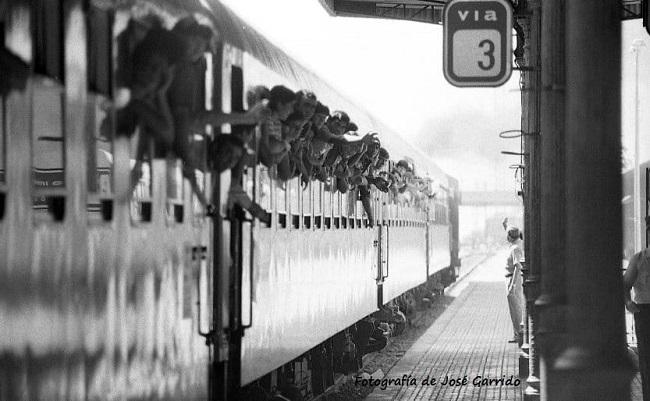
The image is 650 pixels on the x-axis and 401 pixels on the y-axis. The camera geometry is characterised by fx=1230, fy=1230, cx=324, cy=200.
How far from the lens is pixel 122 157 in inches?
220

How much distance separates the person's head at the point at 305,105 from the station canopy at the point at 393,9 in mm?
14101

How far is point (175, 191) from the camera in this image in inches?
257

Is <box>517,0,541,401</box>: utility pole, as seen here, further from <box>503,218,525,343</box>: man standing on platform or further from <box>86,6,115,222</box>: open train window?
<box>86,6,115,222</box>: open train window

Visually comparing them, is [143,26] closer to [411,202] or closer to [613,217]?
[613,217]

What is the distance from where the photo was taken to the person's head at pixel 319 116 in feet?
33.4

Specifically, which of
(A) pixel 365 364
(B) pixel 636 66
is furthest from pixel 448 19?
(B) pixel 636 66

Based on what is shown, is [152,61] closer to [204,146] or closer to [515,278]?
[204,146]

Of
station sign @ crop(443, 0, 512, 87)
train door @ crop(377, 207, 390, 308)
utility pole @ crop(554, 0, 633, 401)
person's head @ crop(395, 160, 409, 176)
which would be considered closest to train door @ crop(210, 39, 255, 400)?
station sign @ crop(443, 0, 512, 87)

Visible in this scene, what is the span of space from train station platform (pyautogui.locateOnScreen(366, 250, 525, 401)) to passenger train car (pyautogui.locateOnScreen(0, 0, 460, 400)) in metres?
Result: 3.76

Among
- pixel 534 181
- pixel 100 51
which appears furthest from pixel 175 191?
pixel 534 181

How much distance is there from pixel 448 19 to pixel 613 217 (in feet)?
16.7

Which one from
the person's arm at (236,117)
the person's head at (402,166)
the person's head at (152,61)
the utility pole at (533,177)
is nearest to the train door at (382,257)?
the person's head at (402,166)

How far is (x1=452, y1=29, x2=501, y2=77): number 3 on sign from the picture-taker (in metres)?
8.97

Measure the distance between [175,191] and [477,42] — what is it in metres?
3.44
